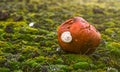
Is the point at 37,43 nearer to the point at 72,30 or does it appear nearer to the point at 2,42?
the point at 2,42

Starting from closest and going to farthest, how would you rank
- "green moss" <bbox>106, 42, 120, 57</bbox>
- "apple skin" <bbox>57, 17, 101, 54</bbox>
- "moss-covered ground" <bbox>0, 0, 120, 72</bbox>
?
"moss-covered ground" <bbox>0, 0, 120, 72</bbox> → "apple skin" <bbox>57, 17, 101, 54</bbox> → "green moss" <bbox>106, 42, 120, 57</bbox>

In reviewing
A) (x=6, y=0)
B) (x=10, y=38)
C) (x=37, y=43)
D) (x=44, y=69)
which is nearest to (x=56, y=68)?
(x=44, y=69)

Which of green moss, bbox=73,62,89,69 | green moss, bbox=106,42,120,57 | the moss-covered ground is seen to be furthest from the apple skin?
green moss, bbox=106,42,120,57

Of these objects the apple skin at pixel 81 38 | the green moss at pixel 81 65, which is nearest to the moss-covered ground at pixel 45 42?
the green moss at pixel 81 65

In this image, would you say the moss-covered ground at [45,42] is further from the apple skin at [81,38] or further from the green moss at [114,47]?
the apple skin at [81,38]

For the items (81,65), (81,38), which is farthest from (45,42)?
(81,65)

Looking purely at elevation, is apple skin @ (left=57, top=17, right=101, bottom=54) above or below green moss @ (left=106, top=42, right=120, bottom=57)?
above

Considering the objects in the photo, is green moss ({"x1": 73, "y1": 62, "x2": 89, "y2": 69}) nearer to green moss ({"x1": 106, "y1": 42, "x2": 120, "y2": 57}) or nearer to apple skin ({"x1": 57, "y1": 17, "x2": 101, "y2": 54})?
apple skin ({"x1": 57, "y1": 17, "x2": 101, "y2": 54})

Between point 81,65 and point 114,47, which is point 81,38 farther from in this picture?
→ point 114,47
